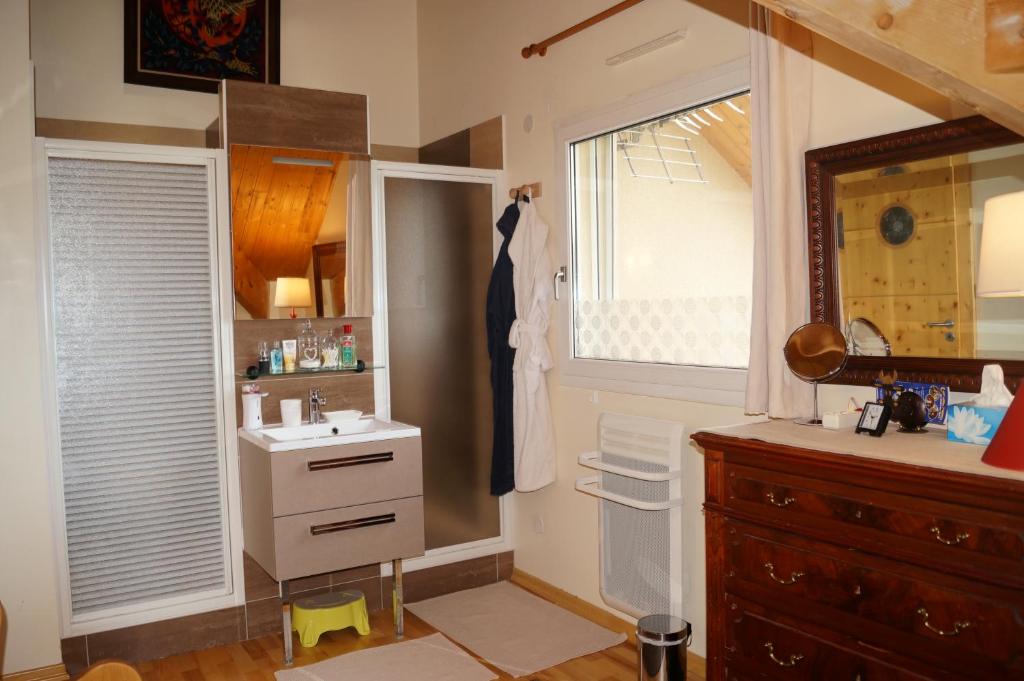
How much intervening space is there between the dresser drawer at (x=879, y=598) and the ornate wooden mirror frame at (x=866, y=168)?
60 centimetres

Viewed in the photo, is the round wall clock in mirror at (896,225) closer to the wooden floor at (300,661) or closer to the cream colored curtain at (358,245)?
the wooden floor at (300,661)

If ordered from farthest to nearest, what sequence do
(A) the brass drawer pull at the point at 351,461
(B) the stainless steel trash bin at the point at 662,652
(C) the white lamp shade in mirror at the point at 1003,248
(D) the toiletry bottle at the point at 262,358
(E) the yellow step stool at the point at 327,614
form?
(D) the toiletry bottle at the point at 262,358 → (E) the yellow step stool at the point at 327,614 → (A) the brass drawer pull at the point at 351,461 → (B) the stainless steel trash bin at the point at 662,652 → (C) the white lamp shade in mirror at the point at 1003,248

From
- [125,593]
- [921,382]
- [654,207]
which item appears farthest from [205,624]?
[921,382]

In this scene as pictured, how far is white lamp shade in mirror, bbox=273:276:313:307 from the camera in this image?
3.56 m

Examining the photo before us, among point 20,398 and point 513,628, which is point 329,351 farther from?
point 513,628

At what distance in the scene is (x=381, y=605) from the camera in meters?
3.85

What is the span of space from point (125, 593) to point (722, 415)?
2471mm

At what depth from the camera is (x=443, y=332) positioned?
13.2ft

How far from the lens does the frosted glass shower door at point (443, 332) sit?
390 cm

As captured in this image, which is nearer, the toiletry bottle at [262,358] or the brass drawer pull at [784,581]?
the brass drawer pull at [784,581]

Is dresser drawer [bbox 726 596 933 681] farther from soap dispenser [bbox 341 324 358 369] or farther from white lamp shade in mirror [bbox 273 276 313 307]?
white lamp shade in mirror [bbox 273 276 313 307]

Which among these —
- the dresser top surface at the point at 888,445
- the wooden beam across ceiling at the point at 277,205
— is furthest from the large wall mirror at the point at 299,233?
the dresser top surface at the point at 888,445

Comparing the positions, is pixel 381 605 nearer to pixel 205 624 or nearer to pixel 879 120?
pixel 205 624

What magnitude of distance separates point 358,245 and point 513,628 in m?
1.83
